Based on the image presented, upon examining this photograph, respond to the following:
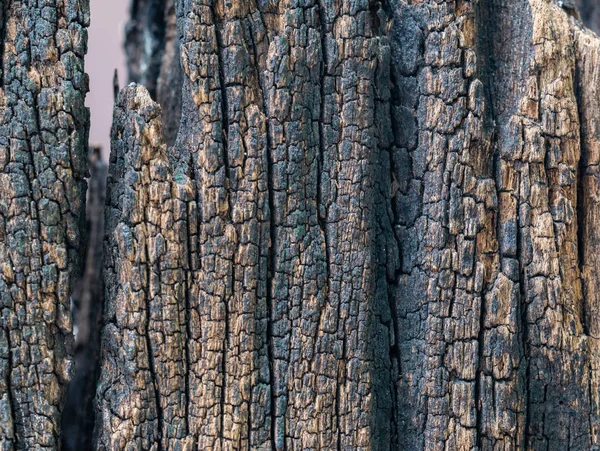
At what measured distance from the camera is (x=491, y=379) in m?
2.64

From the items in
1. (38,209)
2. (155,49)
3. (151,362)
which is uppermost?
(155,49)

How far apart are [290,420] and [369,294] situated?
671 mm

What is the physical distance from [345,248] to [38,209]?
1.36 m

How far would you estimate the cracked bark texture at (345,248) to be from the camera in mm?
2570

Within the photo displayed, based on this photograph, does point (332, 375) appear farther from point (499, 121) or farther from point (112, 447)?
point (499, 121)

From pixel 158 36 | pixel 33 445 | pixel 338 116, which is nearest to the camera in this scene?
pixel 33 445

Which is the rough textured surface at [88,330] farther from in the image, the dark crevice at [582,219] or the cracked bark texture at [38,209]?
the dark crevice at [582,219]

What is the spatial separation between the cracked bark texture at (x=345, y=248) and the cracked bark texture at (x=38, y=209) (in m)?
0.20

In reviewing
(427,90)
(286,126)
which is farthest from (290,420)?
(427,90)

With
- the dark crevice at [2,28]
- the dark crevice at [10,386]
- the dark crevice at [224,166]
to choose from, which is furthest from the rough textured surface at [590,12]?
the dark crevice at [10,386]

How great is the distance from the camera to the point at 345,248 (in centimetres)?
264

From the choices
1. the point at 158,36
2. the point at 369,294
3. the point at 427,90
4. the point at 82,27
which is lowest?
the point at 369,294

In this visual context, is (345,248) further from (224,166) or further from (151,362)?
(151,362)

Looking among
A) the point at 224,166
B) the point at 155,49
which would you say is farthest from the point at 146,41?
the point at 224,166
